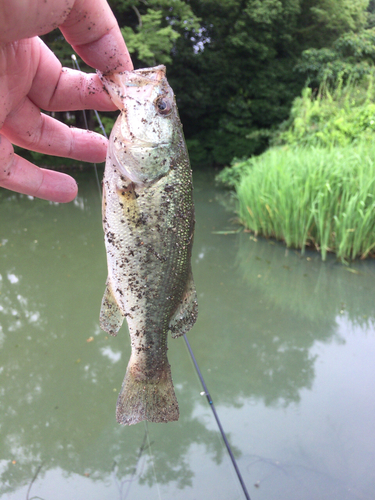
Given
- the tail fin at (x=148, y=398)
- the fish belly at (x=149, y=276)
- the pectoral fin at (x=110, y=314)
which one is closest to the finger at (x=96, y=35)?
the fish belly at (x=149, y=276)

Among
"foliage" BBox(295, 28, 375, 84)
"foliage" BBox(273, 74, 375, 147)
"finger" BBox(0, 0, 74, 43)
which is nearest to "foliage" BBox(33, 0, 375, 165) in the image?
"foliage" BBox(295, 28, 375, 84)

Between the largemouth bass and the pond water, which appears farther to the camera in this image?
the pond water

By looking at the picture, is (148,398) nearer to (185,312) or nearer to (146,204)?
(185,312)

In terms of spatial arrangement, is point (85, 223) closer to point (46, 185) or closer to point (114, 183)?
point (46, 185)

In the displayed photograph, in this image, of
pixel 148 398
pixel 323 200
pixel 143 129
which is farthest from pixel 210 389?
pixel 323 200

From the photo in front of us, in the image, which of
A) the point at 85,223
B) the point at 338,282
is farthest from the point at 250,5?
the point at 338,282

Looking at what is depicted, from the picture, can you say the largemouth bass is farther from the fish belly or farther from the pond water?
the pond water

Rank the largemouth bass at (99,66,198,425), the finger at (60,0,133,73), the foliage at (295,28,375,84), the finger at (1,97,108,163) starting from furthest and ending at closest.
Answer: the foliage at (295,28,375,84) < the finger at (1,97,108,163) < the largemouth bass at (99,66,198,425) < the finger at (60,0,133,73)
